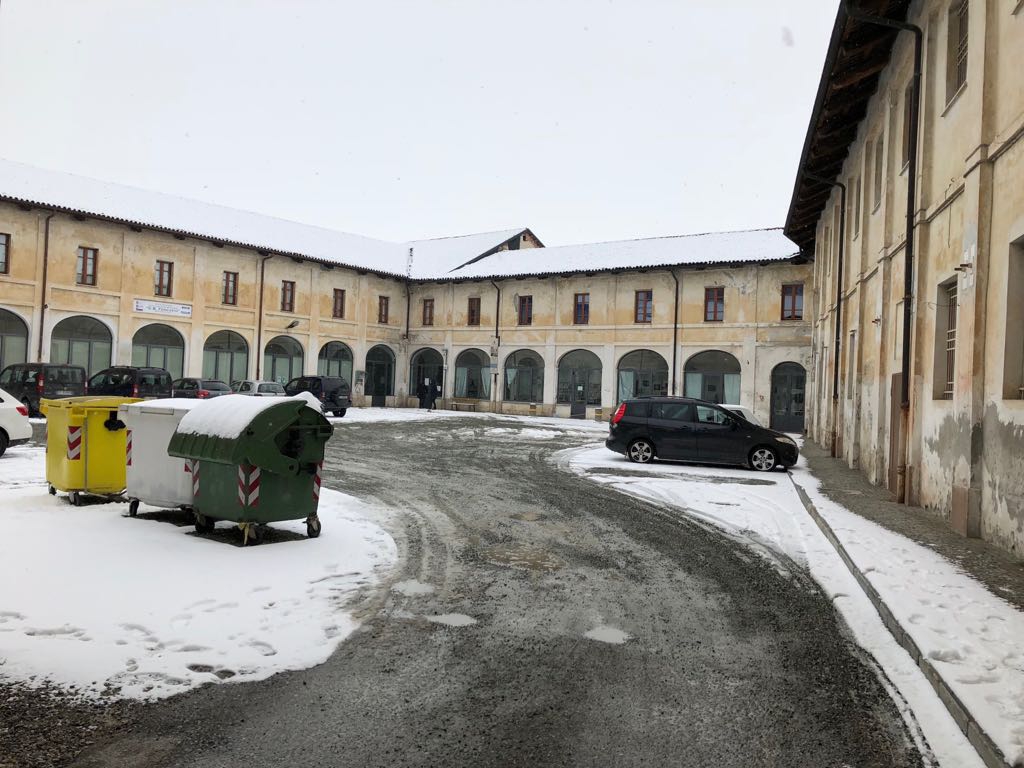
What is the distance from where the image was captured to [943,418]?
30.0 feet

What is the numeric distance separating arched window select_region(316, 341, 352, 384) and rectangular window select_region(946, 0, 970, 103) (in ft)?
104

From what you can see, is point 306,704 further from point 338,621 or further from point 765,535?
point 765,535

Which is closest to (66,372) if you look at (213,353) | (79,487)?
(213,353)

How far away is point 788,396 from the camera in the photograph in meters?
30.9

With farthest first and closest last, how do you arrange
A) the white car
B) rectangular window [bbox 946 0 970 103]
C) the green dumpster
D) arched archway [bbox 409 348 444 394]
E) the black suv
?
1. arched archway [bbox 409 348 444 394]
2. the black suv
3. the white car
4. rectangular window [bbox 946 0 970 103]
5. the green dumpster

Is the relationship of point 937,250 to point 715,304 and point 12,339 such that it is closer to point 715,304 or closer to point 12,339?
point 715,304

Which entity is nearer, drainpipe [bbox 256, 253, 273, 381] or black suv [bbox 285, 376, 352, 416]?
black suv [bbox 285, 376, 352, 416]

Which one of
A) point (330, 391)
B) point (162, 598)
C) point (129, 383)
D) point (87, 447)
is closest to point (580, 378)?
point (330, 391)

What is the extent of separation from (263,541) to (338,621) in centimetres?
266

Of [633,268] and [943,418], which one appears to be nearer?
[943,418]

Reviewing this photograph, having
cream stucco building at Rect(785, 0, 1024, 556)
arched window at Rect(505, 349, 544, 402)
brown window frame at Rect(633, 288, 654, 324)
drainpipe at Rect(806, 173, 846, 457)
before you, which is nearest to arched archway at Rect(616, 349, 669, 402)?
brown window frame at Rect(633, 288, 654, 324)

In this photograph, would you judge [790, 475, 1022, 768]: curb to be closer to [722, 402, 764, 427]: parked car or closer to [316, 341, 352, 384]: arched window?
[722, 402, 764, 427]: parked car

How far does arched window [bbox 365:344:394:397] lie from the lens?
40344 millimetres

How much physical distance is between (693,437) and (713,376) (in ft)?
57.9
